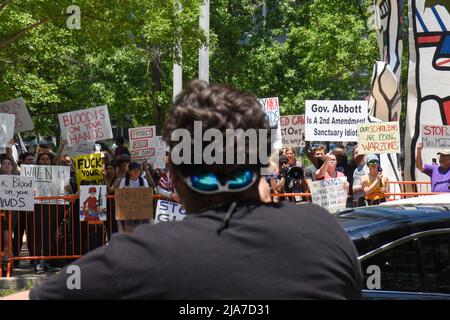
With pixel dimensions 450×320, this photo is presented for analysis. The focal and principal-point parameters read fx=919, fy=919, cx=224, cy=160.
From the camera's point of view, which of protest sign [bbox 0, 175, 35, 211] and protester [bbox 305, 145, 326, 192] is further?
protester [bbox 305, 145, 326, 192]

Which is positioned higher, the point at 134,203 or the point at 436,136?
the point at 436,136

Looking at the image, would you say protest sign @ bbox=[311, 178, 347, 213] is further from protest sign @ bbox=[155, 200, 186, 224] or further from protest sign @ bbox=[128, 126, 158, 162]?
protest sign @ bbox=[128, 126, 158, 162]

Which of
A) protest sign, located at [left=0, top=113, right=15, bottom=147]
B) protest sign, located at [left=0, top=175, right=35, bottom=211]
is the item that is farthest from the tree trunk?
protest sign, located at [left=0, top=175, right=35, bottom=211]

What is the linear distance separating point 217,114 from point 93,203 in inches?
393

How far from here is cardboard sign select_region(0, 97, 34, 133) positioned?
16203 millimetres

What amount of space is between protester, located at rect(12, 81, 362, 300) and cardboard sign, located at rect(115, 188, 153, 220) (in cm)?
941

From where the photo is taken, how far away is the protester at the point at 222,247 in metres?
2.31

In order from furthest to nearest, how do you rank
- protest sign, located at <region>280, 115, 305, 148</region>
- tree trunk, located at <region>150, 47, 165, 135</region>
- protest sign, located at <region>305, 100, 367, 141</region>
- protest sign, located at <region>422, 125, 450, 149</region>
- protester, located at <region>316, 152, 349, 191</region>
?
tree trunk, located at <region>150, 47, 165, 135</region>
protest sign, located at <region>280, 115, 305, 148</region>
protest sign, located at <region>305, 100, 367, 141</region>
protest sign, located at <region>422, 125, 450, 149</region>
protester, located at <region>316, 152, 349, 191</region>

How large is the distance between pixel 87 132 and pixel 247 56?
18.3 meters

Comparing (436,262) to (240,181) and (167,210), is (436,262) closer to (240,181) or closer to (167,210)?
(240,181)

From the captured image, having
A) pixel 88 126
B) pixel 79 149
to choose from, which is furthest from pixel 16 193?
pixel 79 149

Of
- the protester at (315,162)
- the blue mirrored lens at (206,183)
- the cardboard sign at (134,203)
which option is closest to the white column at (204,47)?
the protester at (315,162)

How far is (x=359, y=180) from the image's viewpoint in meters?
13.7
